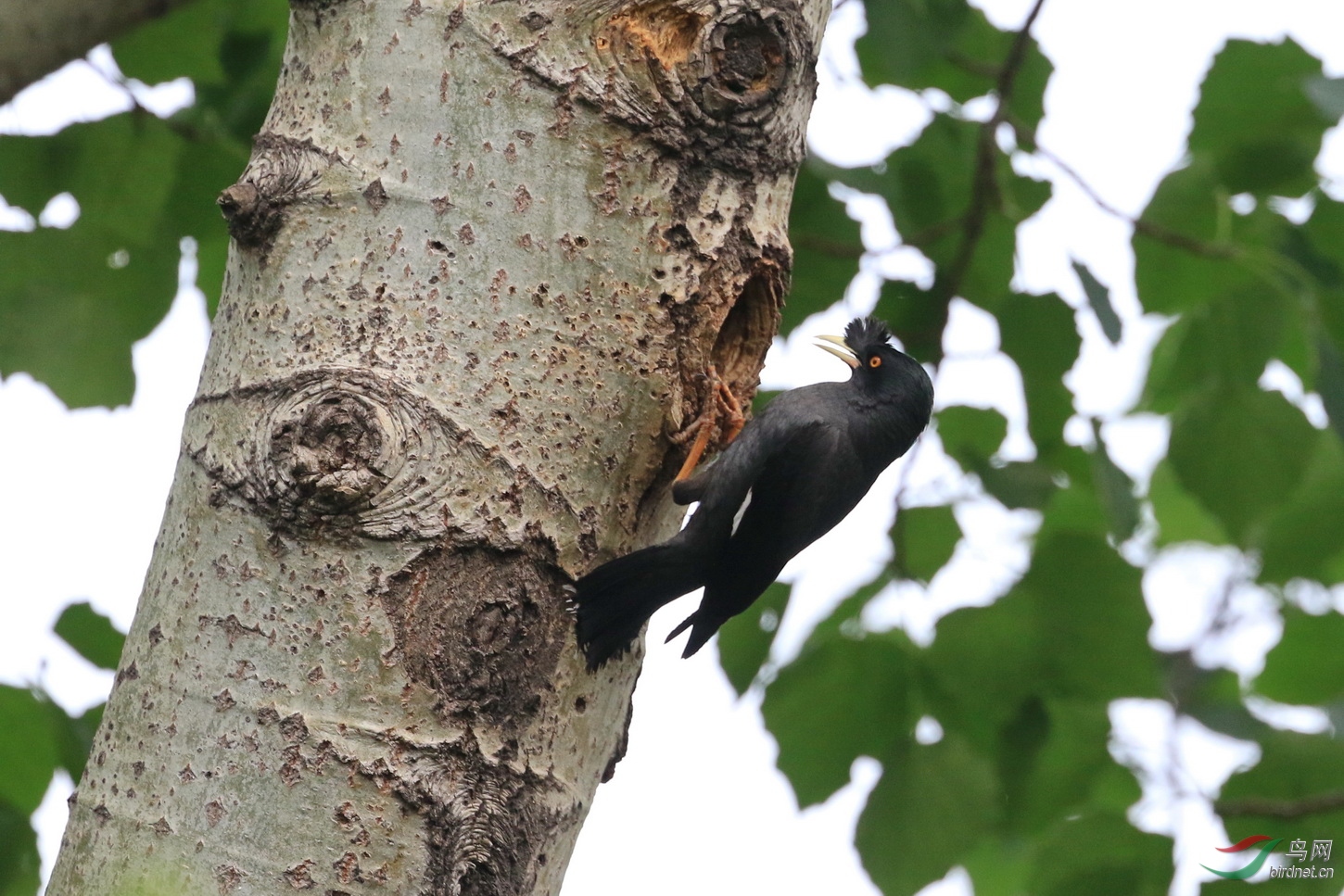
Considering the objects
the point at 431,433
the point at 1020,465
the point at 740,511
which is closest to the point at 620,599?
the point at 431,433

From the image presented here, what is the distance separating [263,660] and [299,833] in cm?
23

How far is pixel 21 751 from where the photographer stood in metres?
2.63

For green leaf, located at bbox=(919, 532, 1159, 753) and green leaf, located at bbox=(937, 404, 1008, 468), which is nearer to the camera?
green leaf, located at bbox=(919, 532, 1159, 753)

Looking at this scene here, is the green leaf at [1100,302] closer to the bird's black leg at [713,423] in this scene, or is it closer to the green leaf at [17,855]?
the bird's black leg at [713,423]

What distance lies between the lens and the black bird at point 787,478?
2697mm

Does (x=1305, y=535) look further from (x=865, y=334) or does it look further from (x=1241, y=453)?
(x=865, y=334)

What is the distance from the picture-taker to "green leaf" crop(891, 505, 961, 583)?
3219 millimetres

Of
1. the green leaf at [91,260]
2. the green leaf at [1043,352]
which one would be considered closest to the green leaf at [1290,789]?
the green leaf at [1043,352]

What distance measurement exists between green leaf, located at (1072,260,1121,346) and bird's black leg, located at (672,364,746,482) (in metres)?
0.83

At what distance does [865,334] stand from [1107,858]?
147 cm

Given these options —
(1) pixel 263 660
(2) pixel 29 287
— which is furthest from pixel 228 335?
(2) pixel 29 287

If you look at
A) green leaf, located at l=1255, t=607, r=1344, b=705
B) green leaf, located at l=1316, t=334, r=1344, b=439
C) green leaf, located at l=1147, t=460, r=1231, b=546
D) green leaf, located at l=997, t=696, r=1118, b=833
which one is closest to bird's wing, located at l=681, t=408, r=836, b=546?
green leaf, located at l=997, t=696, r=1118, b=833

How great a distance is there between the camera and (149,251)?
119 inches

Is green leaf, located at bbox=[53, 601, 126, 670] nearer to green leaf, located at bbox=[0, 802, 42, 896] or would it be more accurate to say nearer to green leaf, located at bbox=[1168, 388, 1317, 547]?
green leaf, located at bbox=[0, 802, 42, 896]
